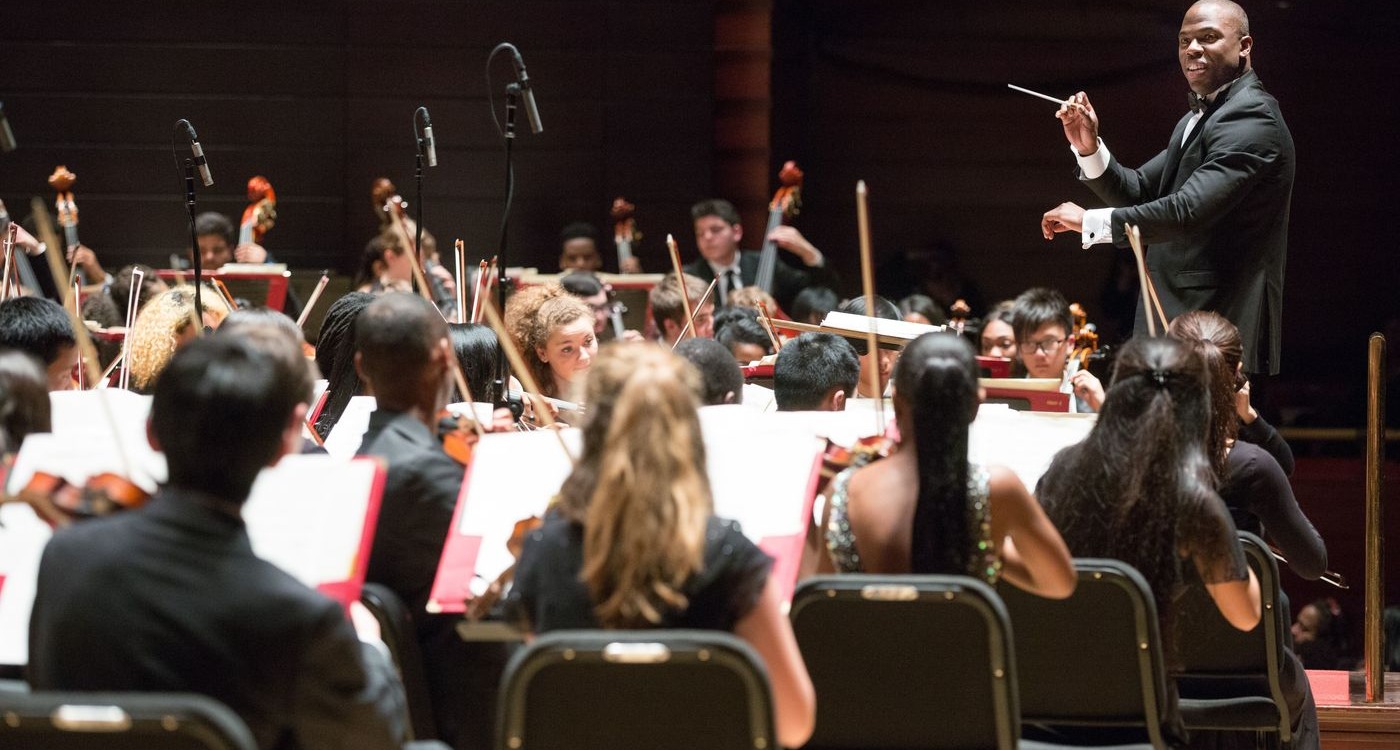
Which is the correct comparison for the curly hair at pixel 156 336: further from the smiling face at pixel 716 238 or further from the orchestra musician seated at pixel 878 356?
the smiling face at pixel 716 238

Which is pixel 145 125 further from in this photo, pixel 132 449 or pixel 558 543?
pixel 558 543

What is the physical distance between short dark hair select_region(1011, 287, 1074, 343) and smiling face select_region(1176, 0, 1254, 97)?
1.17m

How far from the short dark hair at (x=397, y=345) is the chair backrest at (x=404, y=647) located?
0.33 m

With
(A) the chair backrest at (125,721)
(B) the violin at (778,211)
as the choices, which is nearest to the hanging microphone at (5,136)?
(A) the chair backrest at (125,721)

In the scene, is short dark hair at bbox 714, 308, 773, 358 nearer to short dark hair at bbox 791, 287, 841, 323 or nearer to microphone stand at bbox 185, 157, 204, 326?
short dark hair at bbox 791, 287, 841, 323

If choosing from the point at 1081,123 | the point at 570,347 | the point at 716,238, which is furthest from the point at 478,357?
the point at 716,238

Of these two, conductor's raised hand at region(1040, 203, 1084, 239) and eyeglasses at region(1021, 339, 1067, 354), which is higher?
conductor's raised hand at region(1040, 203, 1084, 239)

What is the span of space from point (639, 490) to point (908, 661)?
0.47 m

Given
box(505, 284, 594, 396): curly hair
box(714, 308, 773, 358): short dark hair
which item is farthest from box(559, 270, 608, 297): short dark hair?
box(505, 284, 594, 396): curly hair

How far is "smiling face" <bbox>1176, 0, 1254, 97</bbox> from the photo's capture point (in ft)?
12.3

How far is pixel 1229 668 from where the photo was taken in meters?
2.73

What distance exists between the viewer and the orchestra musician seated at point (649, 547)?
6.02 feet

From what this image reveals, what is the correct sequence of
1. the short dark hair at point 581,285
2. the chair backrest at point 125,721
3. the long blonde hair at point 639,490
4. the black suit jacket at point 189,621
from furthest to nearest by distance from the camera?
the short dark hair at point 581,285, the long blonde hair at point 639,490, the black suit jacket at point 189,621, the chair backrest at point 125,721

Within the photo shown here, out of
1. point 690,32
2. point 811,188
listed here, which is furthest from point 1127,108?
point 690,32
